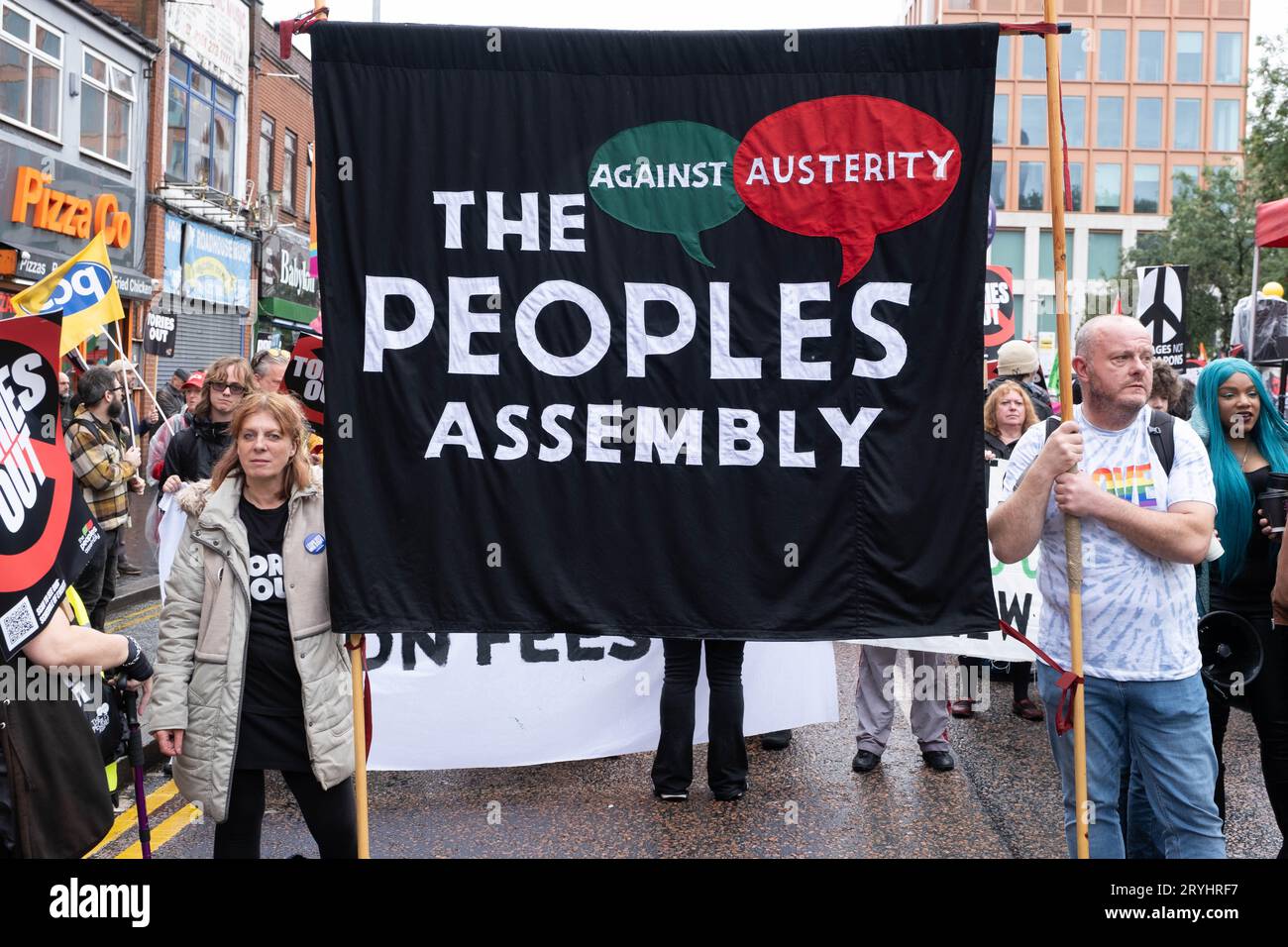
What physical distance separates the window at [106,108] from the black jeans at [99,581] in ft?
47.4

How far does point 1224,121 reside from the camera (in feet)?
243

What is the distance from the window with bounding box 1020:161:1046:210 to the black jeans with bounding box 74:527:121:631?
7183cm

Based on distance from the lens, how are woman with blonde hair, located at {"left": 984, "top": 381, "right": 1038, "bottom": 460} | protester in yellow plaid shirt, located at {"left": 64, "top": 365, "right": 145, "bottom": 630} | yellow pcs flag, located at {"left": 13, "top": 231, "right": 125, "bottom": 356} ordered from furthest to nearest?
yellow pcs flag, located at {"left": 13, "top": 231, "right": 125, "bottom": 356} → protester in yellow plaid shirt, located at {"left": 64, "top": 365, "right": 145, "bottom": 630} → woman with blonde hair, located at {"left": 984, "top": 381, "right": 1038, "bottom": 460}

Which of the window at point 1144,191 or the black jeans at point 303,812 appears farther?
the window at point 1144,191

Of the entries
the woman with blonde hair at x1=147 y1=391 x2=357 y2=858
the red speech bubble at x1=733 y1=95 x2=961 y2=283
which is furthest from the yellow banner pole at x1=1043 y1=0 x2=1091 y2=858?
the woman with blonde hair at x1=147 y1=391 x2=357 y2=858

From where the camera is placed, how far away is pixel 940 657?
29.9ft

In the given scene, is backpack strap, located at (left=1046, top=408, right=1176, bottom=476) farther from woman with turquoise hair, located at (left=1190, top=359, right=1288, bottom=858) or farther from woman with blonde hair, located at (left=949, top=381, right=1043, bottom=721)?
woman with blonde hair, located at (left=949, top=381, right=1043, bottom=721)

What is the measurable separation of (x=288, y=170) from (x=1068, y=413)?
102ft

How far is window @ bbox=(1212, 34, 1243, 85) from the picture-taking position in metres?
73.7

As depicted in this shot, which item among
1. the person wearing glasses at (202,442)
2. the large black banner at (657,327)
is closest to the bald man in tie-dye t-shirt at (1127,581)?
the large black banner at (657,327)

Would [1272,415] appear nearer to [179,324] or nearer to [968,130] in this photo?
[968,130]

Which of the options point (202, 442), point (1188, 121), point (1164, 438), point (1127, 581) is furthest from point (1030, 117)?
point (1127, 581)

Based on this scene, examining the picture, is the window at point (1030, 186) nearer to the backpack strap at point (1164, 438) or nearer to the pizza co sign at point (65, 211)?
the pizza co sign at point (65, 211)

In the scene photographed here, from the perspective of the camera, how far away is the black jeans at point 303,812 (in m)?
4.01
